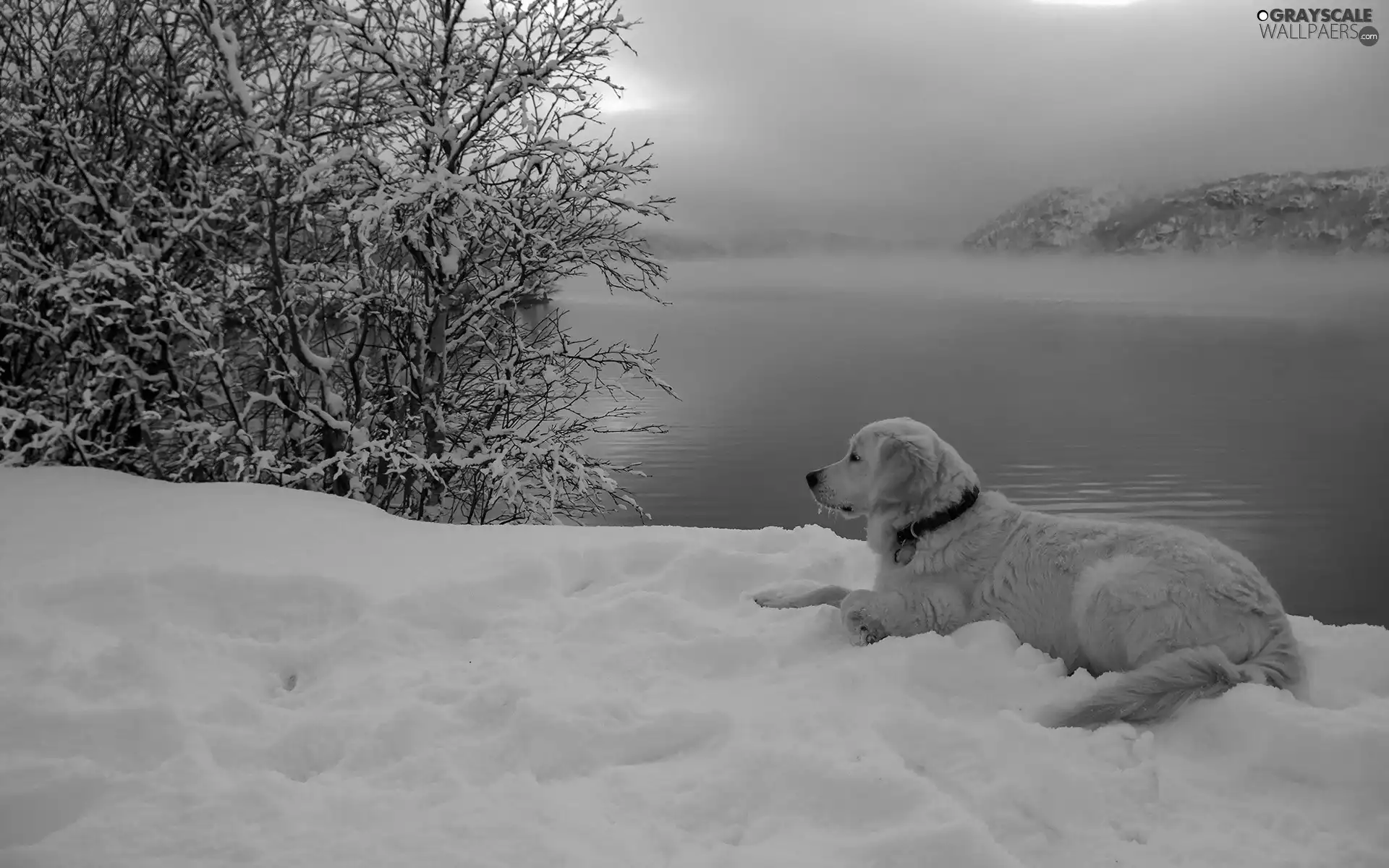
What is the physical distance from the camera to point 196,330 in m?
7.15

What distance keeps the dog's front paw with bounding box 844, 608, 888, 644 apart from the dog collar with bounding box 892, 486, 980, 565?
0.43 m

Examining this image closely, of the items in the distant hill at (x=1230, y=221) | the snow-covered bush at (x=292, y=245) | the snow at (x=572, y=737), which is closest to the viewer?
the snow at (x=572, y=737)

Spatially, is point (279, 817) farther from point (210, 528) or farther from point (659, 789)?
point (210, 528)

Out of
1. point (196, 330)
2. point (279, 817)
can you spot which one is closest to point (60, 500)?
point (196, 330)

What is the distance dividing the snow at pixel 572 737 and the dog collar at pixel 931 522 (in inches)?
21.6

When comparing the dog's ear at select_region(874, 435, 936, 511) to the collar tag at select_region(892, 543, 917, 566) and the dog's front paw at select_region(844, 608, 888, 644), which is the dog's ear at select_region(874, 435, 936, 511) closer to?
the collar tag at select_region(892, 543, 917, 566)

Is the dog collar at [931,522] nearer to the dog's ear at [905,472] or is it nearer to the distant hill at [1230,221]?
the dog's ear at [905,472]

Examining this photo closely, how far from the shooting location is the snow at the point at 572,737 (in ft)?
6.72

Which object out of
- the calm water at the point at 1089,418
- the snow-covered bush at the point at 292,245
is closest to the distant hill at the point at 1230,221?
the calm water at the point at 1089,418

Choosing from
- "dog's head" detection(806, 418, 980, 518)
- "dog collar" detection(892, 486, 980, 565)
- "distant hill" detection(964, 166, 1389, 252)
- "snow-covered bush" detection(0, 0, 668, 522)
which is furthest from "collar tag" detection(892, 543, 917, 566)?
"distant hill" detection(964, 166, 1389, 252)

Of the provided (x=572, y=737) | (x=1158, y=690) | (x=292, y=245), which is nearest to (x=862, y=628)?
(x=1158, y=690)

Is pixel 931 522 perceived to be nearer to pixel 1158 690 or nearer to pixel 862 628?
pixel 862 628

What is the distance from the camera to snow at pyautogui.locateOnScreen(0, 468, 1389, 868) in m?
2.05

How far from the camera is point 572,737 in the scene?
2.59m
